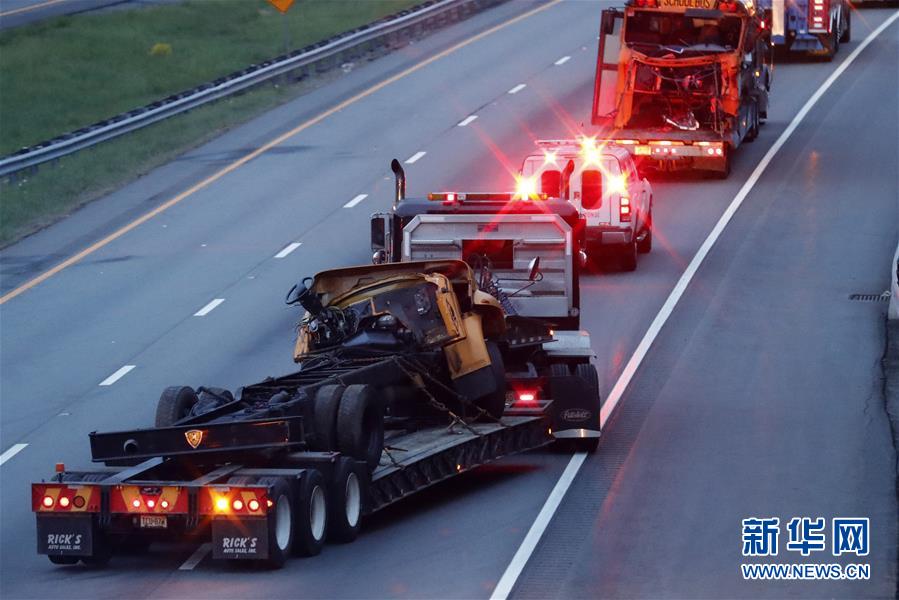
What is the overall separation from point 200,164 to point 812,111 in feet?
48.5

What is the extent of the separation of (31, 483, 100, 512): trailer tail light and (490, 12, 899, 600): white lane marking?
370cm

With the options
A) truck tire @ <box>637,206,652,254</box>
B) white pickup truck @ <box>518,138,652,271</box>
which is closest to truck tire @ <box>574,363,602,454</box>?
white pickup truck @ <box>518,138,652,271</box>

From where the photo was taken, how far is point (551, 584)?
1531 centimetres

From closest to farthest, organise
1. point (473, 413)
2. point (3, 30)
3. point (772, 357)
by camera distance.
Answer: point (473, 413), point (772, 357), point (3, 30)

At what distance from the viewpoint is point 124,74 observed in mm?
48906

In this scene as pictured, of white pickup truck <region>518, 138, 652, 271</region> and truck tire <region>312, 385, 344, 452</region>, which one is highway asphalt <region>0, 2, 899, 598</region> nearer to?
white pickup truck <region>518, 138, 652, 271</region>

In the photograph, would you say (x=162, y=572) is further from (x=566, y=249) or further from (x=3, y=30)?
(x=3, y=30)

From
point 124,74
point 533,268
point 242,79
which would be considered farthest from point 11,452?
point 124,74

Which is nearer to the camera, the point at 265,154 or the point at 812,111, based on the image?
the point at 265,154

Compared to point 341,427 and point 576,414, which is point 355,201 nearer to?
point 576,414

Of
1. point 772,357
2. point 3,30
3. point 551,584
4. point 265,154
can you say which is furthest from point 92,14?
point 551,584

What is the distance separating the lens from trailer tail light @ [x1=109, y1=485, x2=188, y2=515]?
15188 mm

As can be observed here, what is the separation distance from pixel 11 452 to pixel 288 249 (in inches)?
400

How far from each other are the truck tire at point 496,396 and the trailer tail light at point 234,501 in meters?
4.56
